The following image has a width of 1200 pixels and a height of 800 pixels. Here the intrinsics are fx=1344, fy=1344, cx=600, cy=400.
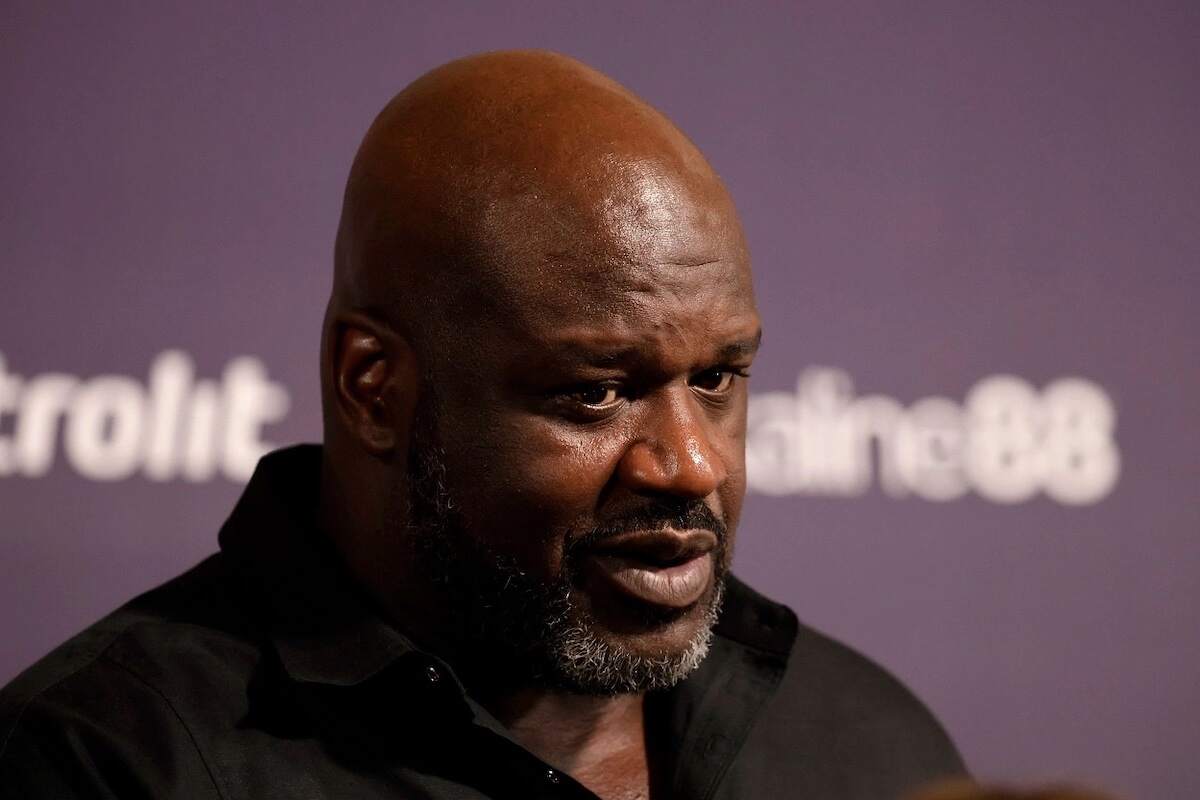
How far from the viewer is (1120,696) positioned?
6.31ft

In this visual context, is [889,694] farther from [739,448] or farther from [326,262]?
[326,262]

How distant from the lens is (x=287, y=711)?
41.1 inches

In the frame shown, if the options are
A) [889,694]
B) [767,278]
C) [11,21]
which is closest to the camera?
[889,694]

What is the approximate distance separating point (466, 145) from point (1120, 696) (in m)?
1.36

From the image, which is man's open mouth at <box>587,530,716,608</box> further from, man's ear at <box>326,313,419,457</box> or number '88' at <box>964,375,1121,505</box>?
number '88' at <box>964,375,1121,505</box>

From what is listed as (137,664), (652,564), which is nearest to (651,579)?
(652,564)

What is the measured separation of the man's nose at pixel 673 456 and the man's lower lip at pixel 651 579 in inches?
2.4

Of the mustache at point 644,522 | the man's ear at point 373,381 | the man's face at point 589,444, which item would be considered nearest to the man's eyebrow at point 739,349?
the man's face at point 589,444

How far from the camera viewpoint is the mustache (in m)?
1.02

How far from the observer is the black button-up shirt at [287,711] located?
983 millimetres

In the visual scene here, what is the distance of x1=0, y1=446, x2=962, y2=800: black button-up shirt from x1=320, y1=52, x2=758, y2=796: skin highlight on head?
65 mm

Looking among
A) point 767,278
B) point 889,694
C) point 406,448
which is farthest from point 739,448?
point 767,278

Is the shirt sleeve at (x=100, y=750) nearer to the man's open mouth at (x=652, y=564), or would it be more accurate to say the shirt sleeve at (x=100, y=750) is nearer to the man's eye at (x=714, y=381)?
the man's open mouth at (x=652, y=564)

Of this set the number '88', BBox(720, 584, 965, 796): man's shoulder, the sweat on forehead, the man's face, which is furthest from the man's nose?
the number '88'
